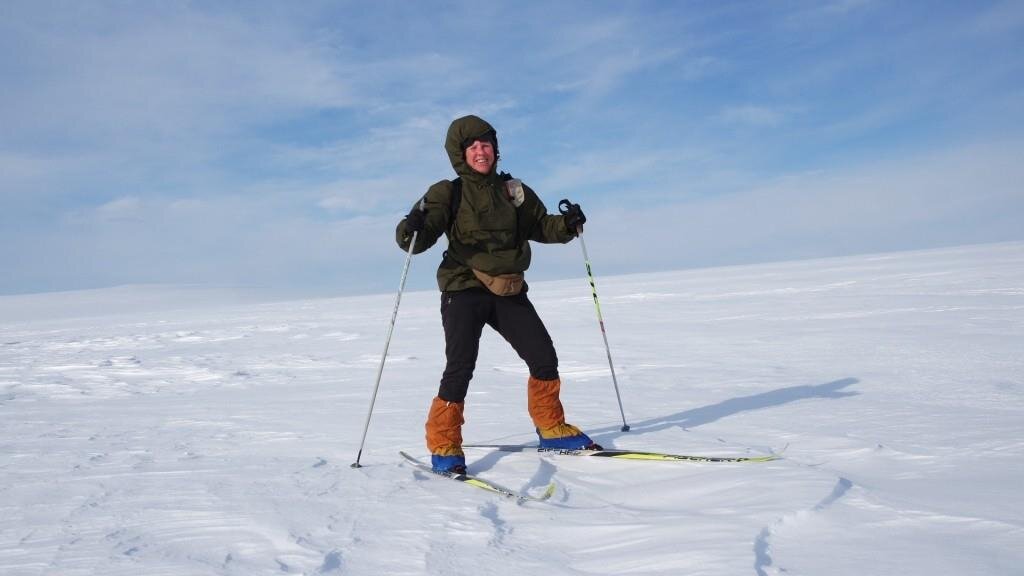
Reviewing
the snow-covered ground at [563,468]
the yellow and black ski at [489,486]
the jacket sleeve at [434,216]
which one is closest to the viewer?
the snow-covered ground at [563,468]

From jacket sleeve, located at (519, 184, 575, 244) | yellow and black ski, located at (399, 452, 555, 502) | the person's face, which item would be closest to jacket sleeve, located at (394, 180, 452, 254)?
the person's face

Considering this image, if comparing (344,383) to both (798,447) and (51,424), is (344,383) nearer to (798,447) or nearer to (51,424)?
(51,424)

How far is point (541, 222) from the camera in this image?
392 centimetres

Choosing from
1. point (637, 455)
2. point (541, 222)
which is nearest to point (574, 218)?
point (541, 222)

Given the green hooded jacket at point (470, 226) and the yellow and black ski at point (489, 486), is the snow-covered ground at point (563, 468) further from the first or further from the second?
the green hooded jacket at point (470, 226)

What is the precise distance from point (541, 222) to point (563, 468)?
4.68 ft

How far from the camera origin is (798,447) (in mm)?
3473

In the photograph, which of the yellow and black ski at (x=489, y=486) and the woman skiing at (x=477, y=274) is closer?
the yellow and black ski at (x=489, y=486)

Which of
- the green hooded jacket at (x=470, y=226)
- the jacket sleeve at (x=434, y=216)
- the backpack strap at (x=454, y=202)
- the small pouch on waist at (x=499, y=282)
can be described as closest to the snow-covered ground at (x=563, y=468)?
the small pouch on waist at (x=499, y=282)

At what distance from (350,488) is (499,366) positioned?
15.5 ft

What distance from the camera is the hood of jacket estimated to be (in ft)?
11.8

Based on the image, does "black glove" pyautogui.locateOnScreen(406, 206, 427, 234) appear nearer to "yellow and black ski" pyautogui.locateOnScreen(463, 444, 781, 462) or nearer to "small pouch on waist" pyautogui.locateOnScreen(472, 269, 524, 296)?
"small pouch on waist" pyautogui.locateOnScreen(472, 269, 524, 296)

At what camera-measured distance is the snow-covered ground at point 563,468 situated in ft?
6.79

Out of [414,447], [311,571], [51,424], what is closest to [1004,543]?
[311,571]
